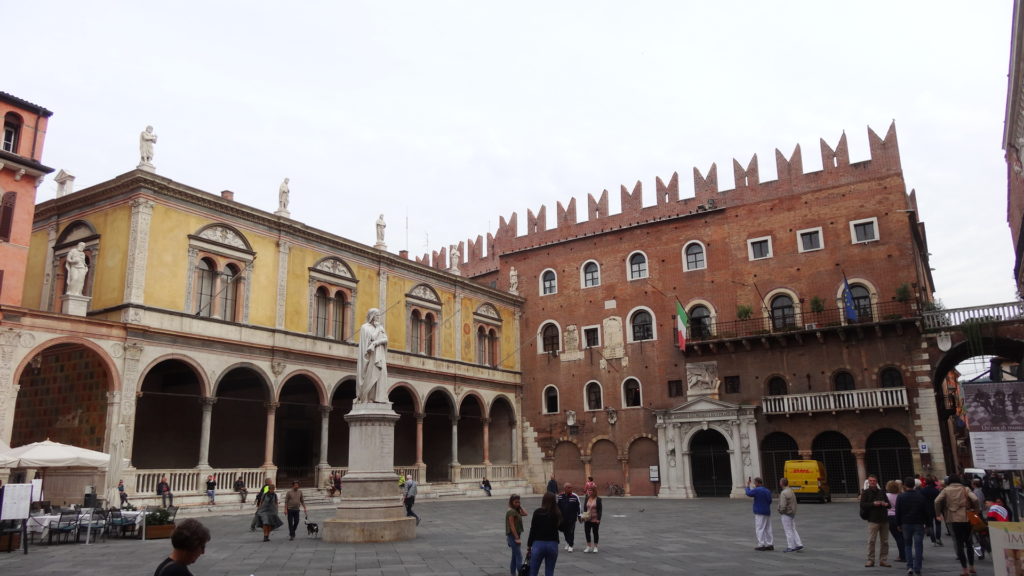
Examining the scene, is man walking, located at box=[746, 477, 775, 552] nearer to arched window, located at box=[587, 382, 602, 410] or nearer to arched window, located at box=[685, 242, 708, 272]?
arched window, located at box=[685, 242, 708, 272]

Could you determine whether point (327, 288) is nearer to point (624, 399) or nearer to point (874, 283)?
point (624, 399)

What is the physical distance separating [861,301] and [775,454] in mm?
6320

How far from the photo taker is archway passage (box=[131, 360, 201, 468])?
22453 millimetres

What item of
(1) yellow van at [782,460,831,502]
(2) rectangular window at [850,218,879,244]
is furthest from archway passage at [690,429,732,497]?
(2) rectangular window at [850,218,879,244]

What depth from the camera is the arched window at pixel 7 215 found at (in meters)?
18.7

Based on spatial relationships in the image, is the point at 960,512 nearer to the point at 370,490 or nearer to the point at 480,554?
the point at 480,554

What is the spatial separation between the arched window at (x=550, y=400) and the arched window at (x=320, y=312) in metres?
11.6

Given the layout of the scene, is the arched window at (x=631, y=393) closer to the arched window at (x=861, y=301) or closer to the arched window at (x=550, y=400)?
the arched window at (x=550, y=400)

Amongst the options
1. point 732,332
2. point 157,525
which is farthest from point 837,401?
point 157,525

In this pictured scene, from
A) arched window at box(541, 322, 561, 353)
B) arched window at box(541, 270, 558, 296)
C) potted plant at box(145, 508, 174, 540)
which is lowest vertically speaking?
potted plant at box(145, 508, 174, 540)

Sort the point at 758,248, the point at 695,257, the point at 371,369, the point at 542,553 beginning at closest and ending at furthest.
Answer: the point at 542,553, the point at 371,369, the point at 758,248, the point at 695,257

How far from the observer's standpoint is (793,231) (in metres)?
28.4

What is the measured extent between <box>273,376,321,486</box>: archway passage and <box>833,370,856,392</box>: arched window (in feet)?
61.4

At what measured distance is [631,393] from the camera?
30.7 m
